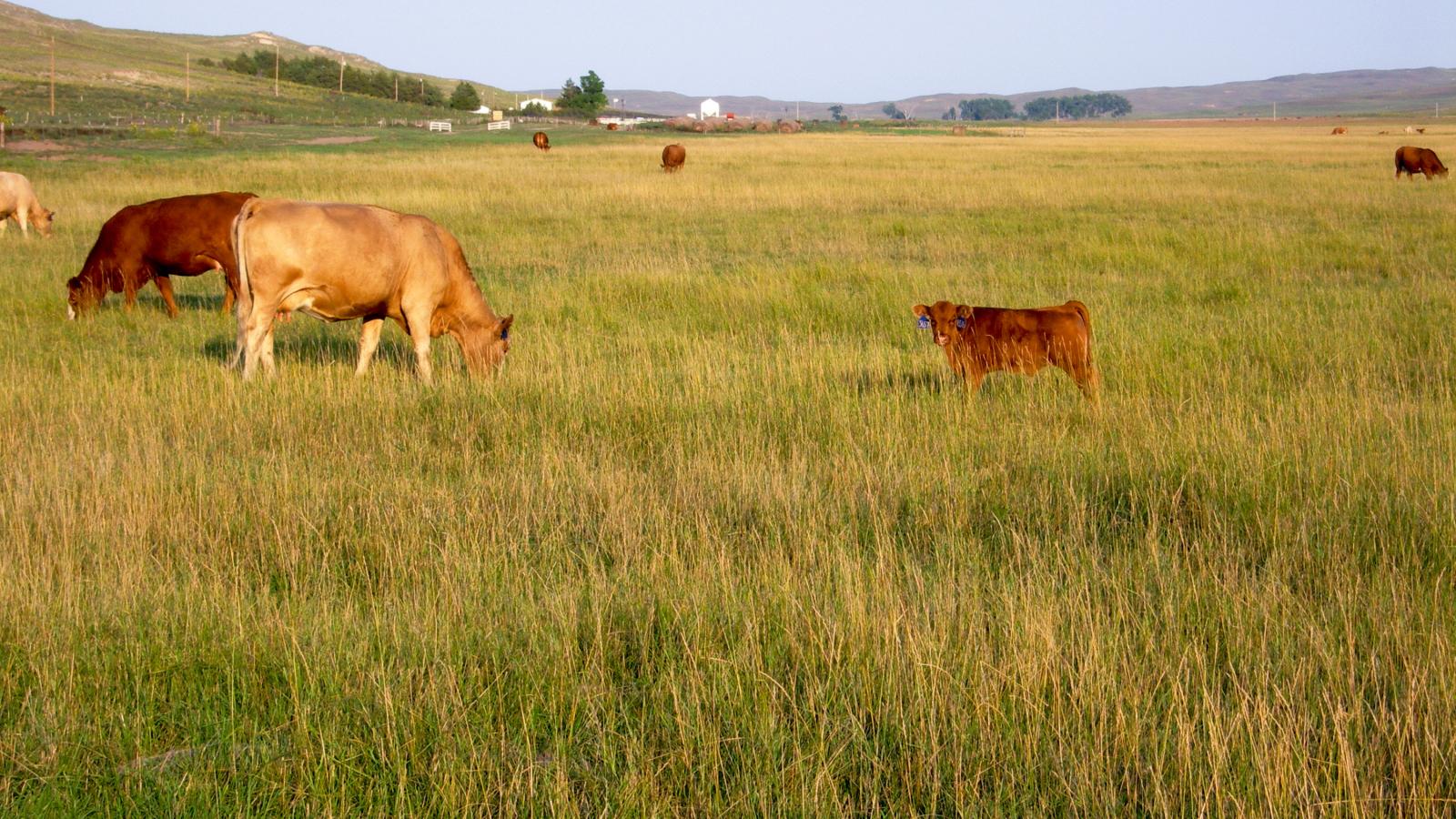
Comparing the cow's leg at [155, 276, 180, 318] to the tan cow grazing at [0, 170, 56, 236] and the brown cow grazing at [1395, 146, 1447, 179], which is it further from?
the brown cow grazing at [1395, 146, 1447, 179]

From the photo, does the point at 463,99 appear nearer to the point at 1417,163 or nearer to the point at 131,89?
the point at 131,89

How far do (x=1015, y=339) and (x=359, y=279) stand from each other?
5246 millimetres

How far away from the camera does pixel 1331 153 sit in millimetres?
44062

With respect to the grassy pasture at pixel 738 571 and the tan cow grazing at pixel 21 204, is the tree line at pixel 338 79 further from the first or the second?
the grassy pasture at pixel 738 571

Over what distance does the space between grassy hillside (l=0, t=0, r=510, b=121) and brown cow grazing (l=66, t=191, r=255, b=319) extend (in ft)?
172

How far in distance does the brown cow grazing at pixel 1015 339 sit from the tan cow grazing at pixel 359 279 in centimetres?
389

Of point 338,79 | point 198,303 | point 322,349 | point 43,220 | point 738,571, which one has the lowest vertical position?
point 738,571

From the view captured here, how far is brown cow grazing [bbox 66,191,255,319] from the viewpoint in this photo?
41.9 ft

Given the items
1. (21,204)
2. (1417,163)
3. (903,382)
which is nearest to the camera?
(903,382)

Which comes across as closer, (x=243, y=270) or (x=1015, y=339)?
(x=1015, y=339)

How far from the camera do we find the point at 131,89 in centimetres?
8462

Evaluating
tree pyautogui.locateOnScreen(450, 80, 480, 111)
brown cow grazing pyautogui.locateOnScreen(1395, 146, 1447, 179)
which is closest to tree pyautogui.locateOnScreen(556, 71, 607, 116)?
tree pyautogui.locateOnScreen(450, 80, 480, 111)

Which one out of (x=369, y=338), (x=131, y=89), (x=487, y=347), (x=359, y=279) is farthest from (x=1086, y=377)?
(x=131, y=89)

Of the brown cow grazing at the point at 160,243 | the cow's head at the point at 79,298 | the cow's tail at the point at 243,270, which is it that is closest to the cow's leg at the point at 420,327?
the cow's tail at the point at 243,270
